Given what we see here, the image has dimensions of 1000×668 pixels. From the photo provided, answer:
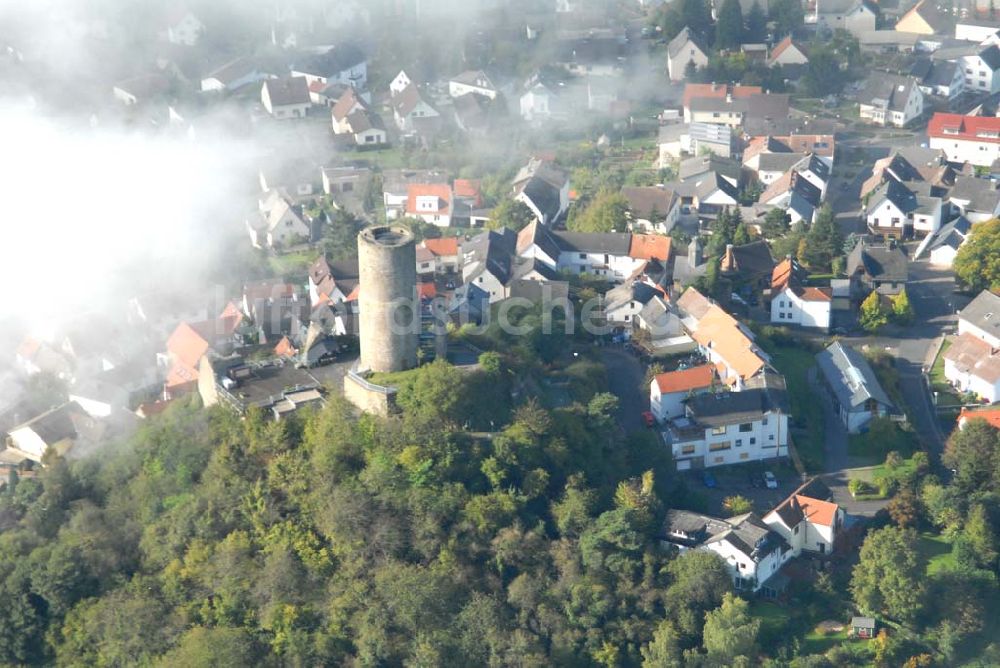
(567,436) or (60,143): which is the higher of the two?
(567,436)

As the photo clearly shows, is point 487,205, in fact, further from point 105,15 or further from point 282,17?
point 105,15

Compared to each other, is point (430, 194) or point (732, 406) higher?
point (732, 406)

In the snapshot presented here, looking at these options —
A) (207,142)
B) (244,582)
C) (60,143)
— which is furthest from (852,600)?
(60,143)

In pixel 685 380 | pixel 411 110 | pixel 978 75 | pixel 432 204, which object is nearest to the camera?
pixel 685 380

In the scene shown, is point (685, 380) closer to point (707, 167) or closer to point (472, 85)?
point (707, 167)

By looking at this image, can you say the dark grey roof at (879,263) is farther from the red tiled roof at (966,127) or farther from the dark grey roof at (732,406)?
the red tiled roof at (966,127)

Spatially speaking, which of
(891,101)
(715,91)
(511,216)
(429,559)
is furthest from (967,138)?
(429,559)

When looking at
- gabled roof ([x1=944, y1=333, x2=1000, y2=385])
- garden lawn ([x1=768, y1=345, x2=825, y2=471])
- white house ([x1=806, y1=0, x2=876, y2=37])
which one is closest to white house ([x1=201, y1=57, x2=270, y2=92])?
white house ([x1=806, y1=0, x2=876, y2=37])
